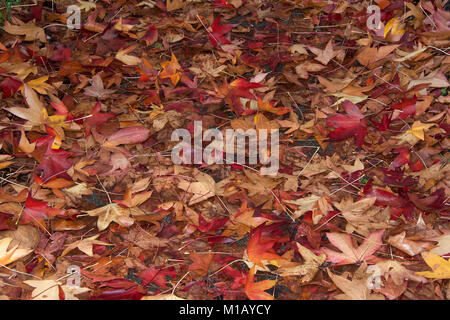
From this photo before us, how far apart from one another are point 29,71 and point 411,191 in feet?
5.02

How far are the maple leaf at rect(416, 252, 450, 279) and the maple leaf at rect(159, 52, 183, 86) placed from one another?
112cm

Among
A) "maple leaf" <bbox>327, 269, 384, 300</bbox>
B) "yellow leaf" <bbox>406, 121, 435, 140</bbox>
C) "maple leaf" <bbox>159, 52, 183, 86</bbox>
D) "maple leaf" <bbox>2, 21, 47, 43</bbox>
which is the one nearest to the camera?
"maple leaf" <bbox>327, 269, 384, 300</bbox>

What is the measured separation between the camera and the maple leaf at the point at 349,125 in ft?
4.69

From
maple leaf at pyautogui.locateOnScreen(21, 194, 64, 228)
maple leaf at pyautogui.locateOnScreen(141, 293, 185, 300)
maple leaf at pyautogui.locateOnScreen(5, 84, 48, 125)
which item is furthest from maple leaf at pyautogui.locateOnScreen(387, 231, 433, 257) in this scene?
maple leaf at pyautogui.locateOnScreen(5, 84, 48, 125)

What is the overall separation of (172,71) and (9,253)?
935mm

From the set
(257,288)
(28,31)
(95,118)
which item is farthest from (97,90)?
(257,288)

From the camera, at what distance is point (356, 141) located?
142cm

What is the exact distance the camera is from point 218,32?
1871 millimetres

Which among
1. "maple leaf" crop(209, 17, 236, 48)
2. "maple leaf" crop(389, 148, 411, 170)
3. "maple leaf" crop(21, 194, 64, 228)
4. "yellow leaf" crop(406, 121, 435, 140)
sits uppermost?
"maple leaf" crop(209, 17, 236, 48)

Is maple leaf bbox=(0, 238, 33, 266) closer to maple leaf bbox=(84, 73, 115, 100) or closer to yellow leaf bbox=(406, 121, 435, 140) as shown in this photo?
maple leaf bbox=(84, 73, 115, 100)

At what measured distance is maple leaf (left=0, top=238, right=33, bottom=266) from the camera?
112 centimetres

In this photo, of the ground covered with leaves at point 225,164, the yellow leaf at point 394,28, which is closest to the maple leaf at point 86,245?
the ground covered with leaves at point 225,164

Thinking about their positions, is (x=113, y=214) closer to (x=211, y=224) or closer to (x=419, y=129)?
(x=211, y=224)
